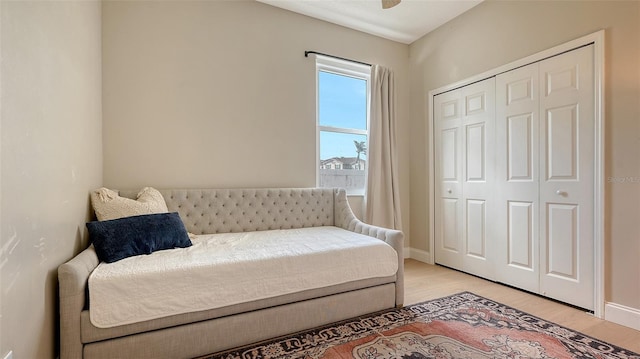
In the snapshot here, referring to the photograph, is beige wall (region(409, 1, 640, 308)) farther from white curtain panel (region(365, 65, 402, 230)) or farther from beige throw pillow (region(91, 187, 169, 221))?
beige throw pillow (region(91, 187, 169, 221))

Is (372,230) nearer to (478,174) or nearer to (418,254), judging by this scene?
(478,174)

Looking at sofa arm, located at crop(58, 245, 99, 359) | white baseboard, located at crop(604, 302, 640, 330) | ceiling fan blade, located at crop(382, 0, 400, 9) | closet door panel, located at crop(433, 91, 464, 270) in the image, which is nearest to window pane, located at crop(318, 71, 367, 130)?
closet door panel, located at crop(433, 91, 464, 270)

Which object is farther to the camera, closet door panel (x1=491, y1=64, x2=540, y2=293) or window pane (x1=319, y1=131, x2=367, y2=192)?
window pane (x1=319, y1=131, x2=367, y2=192)

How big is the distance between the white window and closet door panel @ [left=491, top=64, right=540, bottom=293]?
1434mm

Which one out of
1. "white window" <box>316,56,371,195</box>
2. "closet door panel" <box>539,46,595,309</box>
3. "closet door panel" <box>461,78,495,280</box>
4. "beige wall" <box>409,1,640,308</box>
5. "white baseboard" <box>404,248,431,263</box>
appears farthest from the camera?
"white baseboard" <box>404,248,431,263</box>

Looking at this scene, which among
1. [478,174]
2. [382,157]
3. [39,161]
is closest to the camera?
[39,161]

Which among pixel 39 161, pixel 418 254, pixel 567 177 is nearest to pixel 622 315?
pixel 567 177

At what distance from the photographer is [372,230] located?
262 cm

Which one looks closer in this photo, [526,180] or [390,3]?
[390,3]

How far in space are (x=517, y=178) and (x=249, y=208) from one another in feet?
8.33

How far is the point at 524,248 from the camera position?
2.73 metres

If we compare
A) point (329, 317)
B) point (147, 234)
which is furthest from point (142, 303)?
point (329, 317)

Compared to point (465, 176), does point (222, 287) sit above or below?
below

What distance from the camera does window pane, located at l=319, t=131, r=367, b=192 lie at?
138 inches
